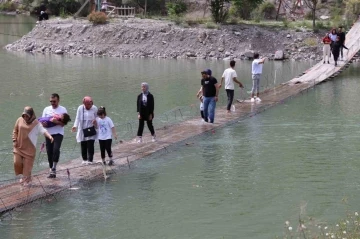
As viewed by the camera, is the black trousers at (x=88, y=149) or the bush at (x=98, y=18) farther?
the bush at (x=98, y=18)

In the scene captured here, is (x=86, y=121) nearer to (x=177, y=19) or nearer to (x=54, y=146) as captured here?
(x=54, y=146)

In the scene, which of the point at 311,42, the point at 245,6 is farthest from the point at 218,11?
the point at 311,42

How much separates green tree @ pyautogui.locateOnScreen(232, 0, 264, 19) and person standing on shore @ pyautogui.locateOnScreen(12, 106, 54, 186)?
39539mm

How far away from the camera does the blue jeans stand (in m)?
19.9

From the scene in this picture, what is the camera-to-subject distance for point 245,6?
53438mm

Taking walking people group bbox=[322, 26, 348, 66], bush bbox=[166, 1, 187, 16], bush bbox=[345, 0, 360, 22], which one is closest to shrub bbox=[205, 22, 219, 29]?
bush bbox=[166, 1, 187, 16]

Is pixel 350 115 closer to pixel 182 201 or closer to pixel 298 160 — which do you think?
pixel 298 160

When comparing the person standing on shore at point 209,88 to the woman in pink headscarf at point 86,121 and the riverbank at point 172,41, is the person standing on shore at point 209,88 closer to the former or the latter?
the woman in pink headscarf at point 86,121

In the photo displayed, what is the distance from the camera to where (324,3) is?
62719 mm

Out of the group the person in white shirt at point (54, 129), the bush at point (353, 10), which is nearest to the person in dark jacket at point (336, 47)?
the bush at point (353, 10)

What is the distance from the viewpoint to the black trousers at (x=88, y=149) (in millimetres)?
14977

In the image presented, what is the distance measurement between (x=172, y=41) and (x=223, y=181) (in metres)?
34.6

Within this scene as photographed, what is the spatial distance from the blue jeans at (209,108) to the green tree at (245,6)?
31917 mm

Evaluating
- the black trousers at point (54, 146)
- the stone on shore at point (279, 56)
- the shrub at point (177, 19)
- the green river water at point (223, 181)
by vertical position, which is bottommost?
the green river water at point (223, 181)
